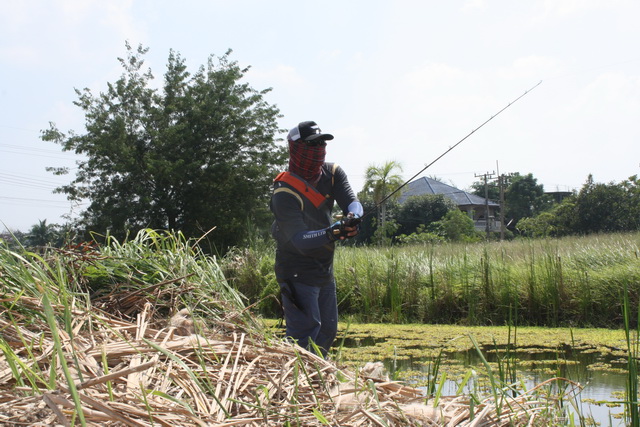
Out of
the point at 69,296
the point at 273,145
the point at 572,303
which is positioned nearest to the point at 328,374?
the point at 69,296

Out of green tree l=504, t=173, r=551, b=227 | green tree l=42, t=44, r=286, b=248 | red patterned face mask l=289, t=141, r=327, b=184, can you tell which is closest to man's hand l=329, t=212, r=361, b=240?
red patterned face mask l=289, t=141, r=327, b=184

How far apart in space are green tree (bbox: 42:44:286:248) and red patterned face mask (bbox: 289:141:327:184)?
66.6ft

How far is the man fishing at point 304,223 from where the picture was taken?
3.37 meters

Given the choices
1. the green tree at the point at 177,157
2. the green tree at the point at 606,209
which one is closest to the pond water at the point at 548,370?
the green tree at the point at 177,157

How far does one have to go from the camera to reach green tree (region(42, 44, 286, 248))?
2441 centimetres

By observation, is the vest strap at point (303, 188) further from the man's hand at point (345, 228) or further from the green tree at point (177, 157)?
the green tree at point (177, 157)

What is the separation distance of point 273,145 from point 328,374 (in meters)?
26.0

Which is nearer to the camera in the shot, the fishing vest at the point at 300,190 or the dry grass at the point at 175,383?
the dry grass at the point at 175,383

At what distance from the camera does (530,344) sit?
18.6 feet

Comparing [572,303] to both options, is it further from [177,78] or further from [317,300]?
[177,78]

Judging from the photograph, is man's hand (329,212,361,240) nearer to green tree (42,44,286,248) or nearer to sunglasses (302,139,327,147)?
sunglasses (302,139,327,147)

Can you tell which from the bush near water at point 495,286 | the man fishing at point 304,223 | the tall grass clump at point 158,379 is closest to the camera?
the tall grass clump at point 158,379

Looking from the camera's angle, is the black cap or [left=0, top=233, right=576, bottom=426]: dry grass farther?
the black cap

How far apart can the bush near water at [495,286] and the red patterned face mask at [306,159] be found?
4.08 m
